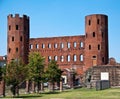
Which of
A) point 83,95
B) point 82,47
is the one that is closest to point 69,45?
point 82,47

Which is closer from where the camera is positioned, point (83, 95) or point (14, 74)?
point (83, 95)

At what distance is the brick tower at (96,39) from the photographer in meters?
71.8

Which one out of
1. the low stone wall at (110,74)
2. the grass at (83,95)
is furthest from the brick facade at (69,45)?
the grass at (83,95)

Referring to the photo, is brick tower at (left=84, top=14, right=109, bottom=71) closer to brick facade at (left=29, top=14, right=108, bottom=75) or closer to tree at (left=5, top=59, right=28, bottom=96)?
brick facade at (left=29, top=14, right=108, bottom=75)

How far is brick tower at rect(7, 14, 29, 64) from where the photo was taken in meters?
77.4

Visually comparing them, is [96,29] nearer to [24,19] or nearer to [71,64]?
[71,64]

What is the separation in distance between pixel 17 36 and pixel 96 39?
16.7 meters

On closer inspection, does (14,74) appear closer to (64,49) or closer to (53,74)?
(53,74)

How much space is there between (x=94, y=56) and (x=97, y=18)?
7210 mm

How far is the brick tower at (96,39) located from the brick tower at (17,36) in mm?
13489

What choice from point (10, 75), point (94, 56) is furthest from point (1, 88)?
point (94, 56)

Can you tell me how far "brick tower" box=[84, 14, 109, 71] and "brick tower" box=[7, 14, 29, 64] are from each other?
13489 mm

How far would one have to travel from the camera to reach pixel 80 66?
254ft

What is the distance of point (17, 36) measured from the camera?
78.1m
